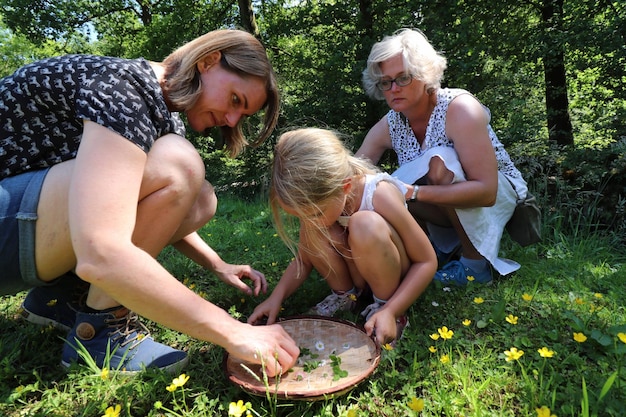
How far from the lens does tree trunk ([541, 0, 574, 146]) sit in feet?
15.6

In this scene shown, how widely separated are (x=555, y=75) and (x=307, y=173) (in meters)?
5.96

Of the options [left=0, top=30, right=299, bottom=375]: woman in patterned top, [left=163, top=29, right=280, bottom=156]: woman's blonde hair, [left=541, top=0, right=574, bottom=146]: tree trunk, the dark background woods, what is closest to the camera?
[left=0, top=30, right=299, bottom=375]: woman in patterned top

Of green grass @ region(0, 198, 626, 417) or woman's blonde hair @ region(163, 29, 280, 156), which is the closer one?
green grass @ region(0, 198, 626, 417)

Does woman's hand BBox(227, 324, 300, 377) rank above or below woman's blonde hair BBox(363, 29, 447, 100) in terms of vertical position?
below

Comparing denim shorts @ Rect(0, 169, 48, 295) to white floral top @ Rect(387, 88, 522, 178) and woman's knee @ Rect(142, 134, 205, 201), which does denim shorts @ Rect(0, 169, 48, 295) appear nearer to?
woman's knee @ Rect(142, 134, 205, 201)

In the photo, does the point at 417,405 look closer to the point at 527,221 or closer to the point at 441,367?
the point at 441,367

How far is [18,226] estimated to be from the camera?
4.21ft

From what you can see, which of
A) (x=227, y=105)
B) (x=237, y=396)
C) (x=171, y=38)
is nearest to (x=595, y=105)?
(x=227, y=105)

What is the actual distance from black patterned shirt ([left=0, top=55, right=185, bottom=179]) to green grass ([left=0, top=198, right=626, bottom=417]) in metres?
0.71

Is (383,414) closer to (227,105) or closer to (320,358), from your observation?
(320,358)

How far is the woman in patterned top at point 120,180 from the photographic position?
105cm

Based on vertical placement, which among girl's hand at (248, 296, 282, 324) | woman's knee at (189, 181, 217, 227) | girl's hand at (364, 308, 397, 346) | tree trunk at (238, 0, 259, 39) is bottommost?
girl's hand at (248, 296, 282, 324)

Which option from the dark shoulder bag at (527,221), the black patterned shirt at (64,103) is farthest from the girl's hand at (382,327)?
the dark shoulder bag at (527,221)

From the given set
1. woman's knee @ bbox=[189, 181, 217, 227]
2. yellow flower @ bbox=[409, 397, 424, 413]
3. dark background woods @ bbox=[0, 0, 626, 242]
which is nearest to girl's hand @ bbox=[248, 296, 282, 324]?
woman's knee @ bbox=[189, 181, 217, 227]
